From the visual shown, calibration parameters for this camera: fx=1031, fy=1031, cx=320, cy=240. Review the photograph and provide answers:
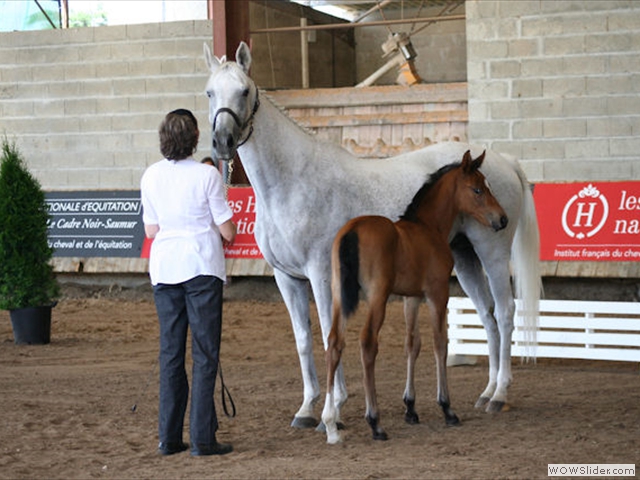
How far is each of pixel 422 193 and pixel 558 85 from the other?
6.18 metres

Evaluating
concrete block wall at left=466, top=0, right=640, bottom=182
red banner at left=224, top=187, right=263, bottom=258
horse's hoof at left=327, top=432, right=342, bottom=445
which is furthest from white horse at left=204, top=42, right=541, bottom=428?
red banner at left=224, top=187, right=263, bottom=258

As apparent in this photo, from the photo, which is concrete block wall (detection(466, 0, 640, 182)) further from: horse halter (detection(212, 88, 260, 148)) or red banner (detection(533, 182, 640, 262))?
horse halter (detection(212, 88, 260, 148))

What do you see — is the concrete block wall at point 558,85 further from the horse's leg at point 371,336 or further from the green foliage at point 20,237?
the horse's leg at point 371,336

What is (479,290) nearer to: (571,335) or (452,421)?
(452,421)

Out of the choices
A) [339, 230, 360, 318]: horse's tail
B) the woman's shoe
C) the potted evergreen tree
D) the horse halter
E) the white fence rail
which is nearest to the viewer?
the woman's shoe

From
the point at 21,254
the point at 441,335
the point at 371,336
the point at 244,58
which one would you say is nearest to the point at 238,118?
the point at 244,58

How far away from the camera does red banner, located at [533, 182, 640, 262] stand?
425 inches

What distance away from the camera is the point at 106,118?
13914 millimetres

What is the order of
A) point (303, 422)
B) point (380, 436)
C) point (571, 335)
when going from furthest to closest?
point (571, 335) → point (303, 422) → point (380, 436)

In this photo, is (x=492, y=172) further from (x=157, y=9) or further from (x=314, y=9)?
(x=314, y=9)

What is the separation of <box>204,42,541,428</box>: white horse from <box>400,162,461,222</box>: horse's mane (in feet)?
0.40

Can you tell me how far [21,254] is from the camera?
1005 centimetres

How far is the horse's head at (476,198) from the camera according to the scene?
241 inches

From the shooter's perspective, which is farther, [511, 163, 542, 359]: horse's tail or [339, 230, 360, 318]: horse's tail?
[511, 163, 542, 359]: horse's tail
